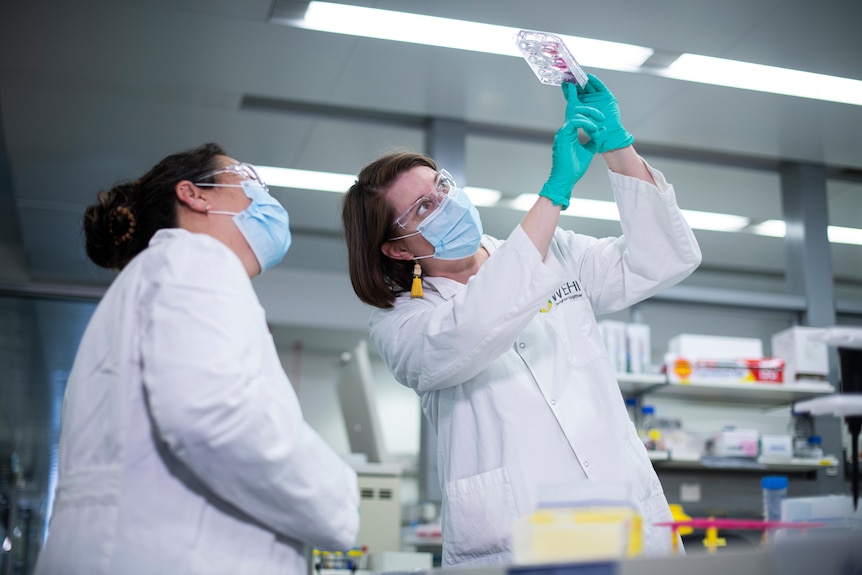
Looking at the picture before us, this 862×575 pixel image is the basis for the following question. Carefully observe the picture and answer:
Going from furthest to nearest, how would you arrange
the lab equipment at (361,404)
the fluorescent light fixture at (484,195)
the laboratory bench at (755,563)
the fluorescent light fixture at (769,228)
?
the fluorescent light fixture at (769,228) < the fluorescent light fixture at (484,195) < the lab equipment at (361,404) < the laboratory bench at (755,563)

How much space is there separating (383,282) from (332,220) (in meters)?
3.73

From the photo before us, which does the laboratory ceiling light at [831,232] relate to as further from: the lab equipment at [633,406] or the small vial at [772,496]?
the small vial at [772,496]

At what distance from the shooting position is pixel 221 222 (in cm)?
145

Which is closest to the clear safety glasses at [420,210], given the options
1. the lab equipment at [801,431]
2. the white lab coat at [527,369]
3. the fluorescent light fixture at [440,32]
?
the white lab coat at [527,369]

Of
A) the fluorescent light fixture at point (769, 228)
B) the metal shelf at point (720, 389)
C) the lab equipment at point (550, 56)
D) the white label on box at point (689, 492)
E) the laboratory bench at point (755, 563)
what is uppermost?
the fluorescent light fixture at point (769, 228)

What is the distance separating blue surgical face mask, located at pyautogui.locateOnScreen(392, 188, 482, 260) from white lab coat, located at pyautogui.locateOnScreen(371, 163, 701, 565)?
8 centimetres

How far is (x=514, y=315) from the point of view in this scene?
153 cm

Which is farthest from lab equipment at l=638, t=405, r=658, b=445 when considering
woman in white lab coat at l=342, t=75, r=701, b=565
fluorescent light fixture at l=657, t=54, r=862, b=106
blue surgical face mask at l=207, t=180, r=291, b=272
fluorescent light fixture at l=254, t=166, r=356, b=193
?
blue surgical face mask at l=207, t=180, r=291, b=272

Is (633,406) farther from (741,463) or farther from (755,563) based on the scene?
(755,563)

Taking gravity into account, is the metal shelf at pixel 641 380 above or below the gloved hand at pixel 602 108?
below

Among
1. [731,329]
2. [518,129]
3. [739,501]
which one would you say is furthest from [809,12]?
[731,329]

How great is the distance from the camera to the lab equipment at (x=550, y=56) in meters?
1.74

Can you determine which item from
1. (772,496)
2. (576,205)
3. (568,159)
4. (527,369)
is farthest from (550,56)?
(576,205)

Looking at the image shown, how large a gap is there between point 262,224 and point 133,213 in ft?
0.68
